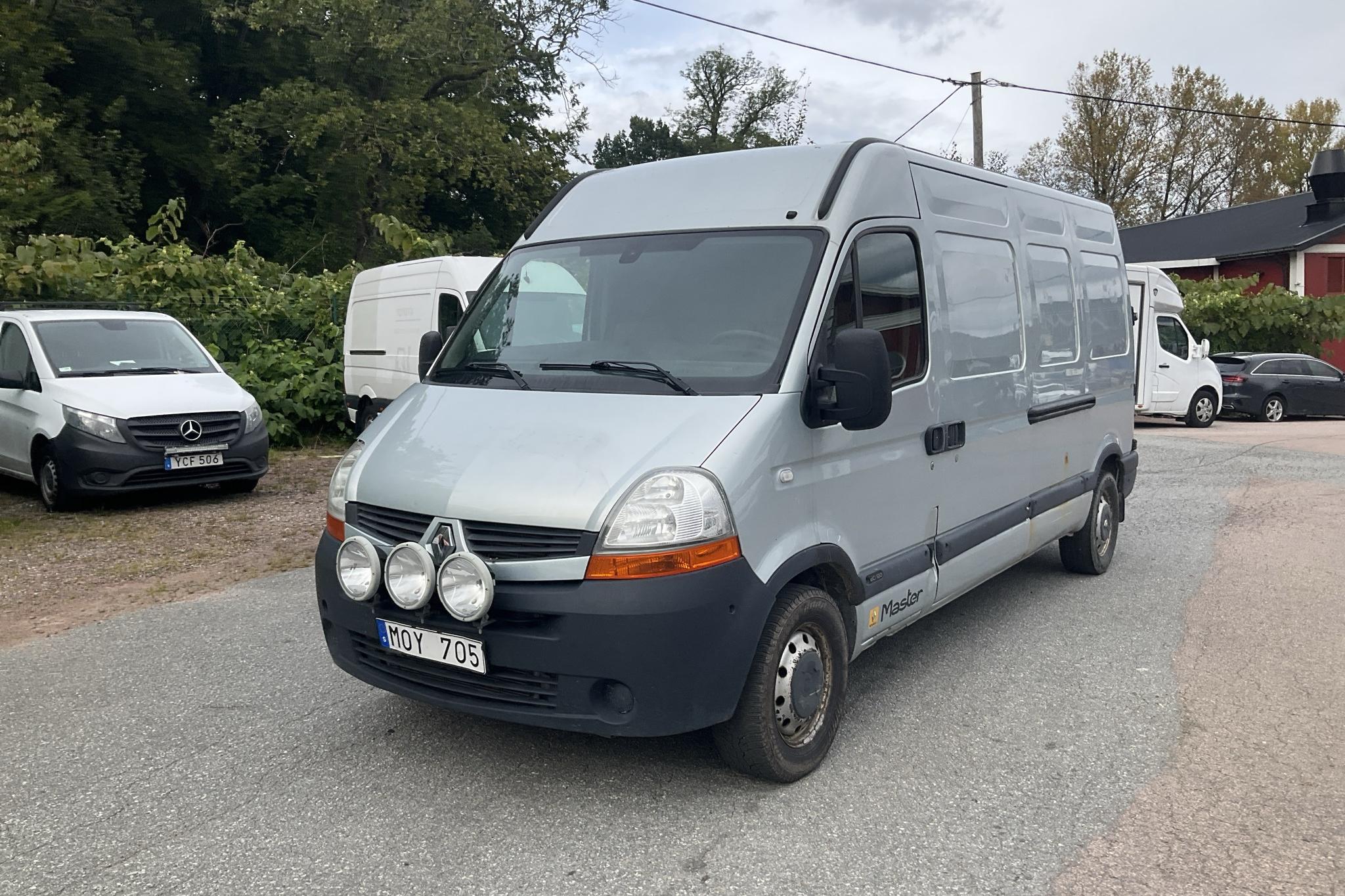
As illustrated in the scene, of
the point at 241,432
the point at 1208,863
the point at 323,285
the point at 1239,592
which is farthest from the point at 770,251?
the point at 323,285

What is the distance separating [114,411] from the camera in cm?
911

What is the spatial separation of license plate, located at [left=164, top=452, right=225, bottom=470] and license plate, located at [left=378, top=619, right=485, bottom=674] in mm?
6385

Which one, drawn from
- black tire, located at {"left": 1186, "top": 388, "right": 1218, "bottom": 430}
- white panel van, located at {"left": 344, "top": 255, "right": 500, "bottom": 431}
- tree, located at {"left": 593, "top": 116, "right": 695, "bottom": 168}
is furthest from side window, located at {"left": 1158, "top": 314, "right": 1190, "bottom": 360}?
tree, located at {"left": 593, "top": 116, "right": 695, "bottom": 168}

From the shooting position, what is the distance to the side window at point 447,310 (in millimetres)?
11703

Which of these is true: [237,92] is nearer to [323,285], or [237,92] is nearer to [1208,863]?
[323,285]

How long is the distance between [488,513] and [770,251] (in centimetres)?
158

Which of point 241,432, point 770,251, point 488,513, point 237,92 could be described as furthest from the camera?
point 237,92

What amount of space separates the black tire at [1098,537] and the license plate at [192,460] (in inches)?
278

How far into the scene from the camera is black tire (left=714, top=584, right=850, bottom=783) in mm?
3660

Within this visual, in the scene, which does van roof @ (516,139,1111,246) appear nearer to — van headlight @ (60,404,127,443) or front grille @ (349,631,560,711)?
front grille @ (349,631,560,711)

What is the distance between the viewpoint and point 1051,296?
623 cm

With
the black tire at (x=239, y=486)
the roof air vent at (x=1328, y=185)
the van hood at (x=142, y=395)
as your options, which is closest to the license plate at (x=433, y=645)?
the van hood at (x=142, y=395)

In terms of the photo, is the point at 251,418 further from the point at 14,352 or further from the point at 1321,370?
the point at 1321,370

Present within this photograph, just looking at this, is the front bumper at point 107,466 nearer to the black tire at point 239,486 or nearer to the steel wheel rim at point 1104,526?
the black tire at point 239,486
